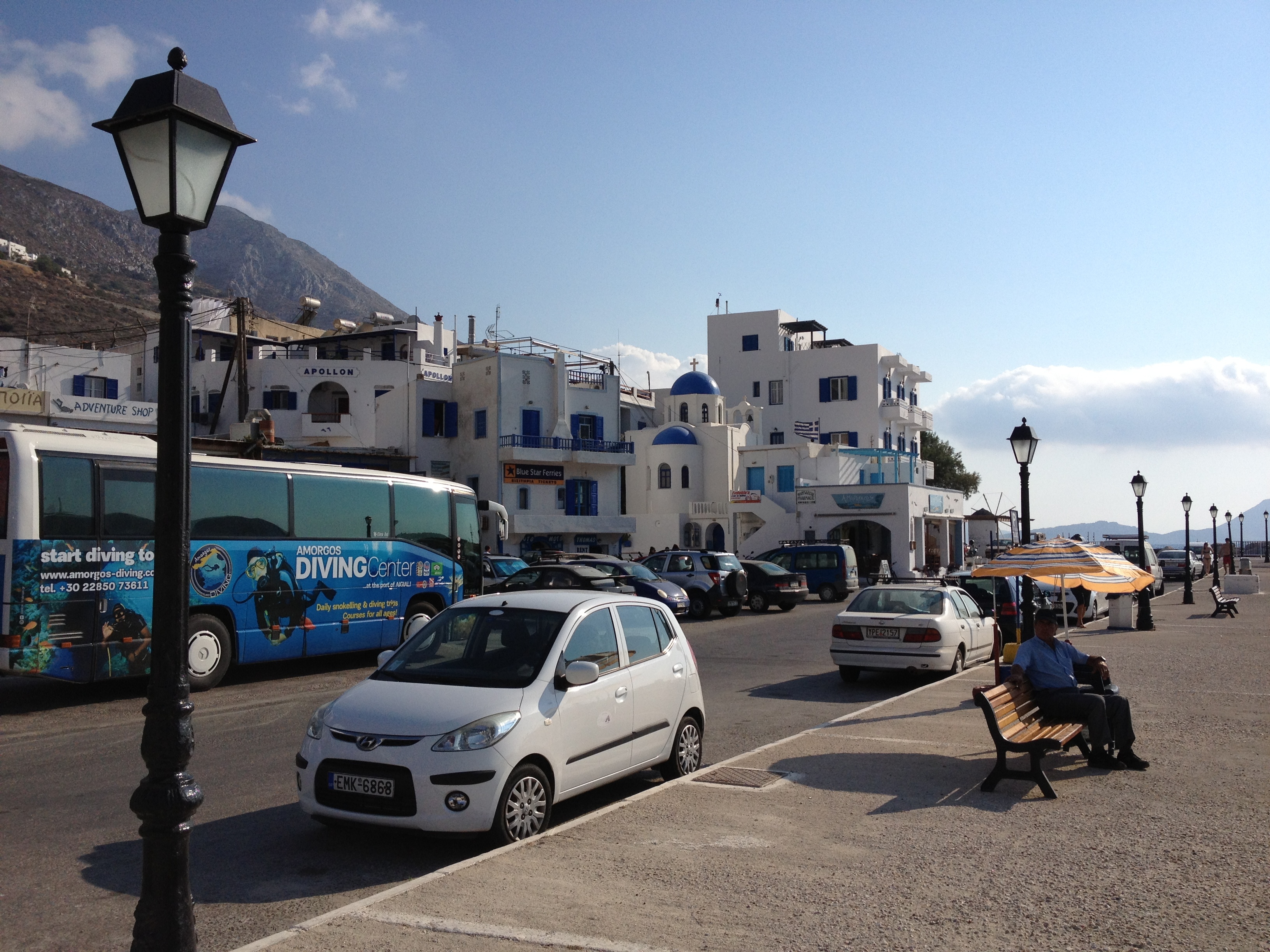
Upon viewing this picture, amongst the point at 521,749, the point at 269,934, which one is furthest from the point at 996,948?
the point at 269,934

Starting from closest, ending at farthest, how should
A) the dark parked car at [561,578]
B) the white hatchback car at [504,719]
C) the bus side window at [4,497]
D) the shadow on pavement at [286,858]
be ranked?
the shadow on pavement at [286,858] → the white hatchback car at [504,719] → the bus side window at [4,497] → the dark parked car at [561,578]

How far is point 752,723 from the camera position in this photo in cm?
1161

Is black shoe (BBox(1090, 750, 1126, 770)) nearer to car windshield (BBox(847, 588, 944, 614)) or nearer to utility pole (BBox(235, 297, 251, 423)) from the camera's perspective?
car windshield (BBox(847, 588, 944, 614))

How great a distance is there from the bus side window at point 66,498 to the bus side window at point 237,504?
1377 mm

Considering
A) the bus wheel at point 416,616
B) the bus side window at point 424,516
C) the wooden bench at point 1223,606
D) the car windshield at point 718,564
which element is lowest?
the wooden bench at point 1223,606

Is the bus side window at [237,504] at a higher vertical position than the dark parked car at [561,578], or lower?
higher

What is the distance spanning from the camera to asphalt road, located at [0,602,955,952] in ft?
17.9

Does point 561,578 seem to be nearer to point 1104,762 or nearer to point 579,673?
point 1104,762

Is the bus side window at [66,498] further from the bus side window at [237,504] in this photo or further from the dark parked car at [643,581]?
the dark parked car at [643,581]

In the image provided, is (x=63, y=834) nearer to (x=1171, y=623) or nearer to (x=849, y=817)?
(x=849, y=817)

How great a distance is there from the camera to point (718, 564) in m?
28.8

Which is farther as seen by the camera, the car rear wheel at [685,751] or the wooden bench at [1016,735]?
the car rear wheel at [685,751]

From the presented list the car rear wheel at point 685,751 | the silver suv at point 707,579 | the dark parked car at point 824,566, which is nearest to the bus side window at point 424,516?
the car rear wheel at point 685,751

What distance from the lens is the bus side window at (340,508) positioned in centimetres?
1575
